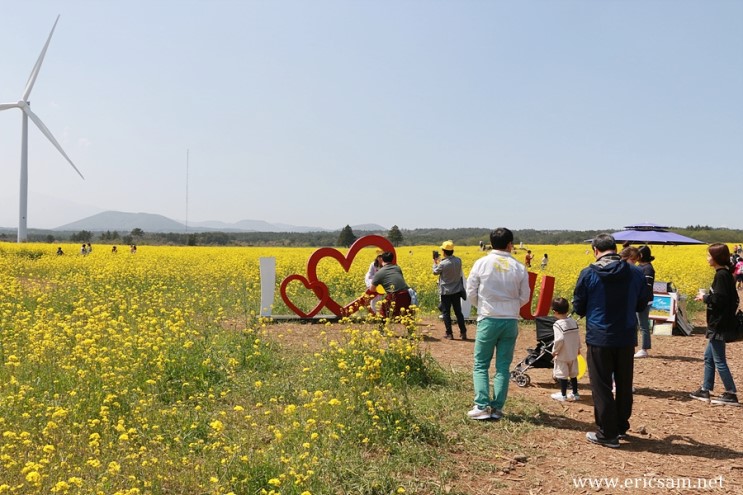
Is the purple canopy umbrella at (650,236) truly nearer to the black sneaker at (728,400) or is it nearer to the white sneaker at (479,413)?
the black sneaker at (728,400)

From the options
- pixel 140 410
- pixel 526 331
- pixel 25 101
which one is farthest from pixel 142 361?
pixel 25 101

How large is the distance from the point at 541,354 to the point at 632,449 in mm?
2032

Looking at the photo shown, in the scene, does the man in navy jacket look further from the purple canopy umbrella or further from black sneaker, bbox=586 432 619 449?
the purple canopy umbrella

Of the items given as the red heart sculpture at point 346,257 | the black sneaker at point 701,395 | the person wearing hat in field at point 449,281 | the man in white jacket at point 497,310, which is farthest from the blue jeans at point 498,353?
the red heart sculpture at point 346,257

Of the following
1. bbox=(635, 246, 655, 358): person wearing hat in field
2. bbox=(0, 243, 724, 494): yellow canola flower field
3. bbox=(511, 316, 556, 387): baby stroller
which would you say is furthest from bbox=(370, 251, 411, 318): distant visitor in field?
bbox=(635, 246, 655, 358): person wearing hat in field

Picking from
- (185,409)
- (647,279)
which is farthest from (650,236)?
(185,409)

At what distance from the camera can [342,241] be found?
225 feet

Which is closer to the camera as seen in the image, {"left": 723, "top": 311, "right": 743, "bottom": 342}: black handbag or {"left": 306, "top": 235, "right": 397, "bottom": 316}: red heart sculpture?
{"left": 723, "top": 311, "right": 743, "bottom": 342}: black handbag

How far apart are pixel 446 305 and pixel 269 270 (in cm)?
394

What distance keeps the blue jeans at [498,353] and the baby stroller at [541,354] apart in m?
1.66

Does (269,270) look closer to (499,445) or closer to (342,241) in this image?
(499,445)

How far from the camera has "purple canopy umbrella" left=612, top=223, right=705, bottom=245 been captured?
11.5 m

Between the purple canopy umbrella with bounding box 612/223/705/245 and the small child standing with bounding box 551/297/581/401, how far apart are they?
5.61 meters

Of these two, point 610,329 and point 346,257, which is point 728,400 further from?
point 346,257
